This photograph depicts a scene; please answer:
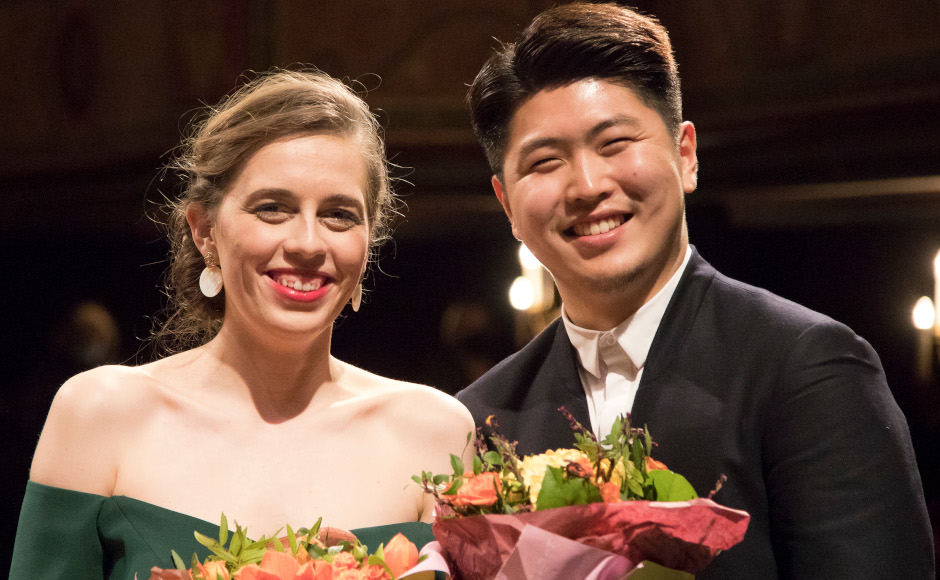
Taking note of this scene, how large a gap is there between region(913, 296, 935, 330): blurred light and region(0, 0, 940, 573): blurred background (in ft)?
0.17

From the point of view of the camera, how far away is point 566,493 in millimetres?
1466

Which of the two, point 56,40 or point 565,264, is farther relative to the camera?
point 56,40

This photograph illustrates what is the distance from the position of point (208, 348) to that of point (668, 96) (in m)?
1.20

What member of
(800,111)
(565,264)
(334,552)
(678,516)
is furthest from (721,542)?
(800,111)

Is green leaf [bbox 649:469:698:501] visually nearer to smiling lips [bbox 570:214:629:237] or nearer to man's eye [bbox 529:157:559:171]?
smiling lips [bbox 570:214:629:237]

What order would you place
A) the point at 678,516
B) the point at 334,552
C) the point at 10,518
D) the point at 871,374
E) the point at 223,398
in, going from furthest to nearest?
1. the point at 10,518
2. the point at 223,398
3. the point at 871,374
4. the point at 334,552
5. the point at 678,516

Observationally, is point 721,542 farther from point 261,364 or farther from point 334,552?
point 261,364

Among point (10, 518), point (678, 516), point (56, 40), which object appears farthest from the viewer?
point (56, 40)

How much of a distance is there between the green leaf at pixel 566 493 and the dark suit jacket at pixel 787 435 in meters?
0.59

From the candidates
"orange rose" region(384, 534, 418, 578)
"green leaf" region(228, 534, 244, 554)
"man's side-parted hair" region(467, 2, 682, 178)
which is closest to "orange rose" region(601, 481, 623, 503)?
"orange rose" region(384, 534, 418, 578)

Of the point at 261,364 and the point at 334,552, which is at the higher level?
the point at 261,364

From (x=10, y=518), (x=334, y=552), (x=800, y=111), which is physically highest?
(x=800, y=111)

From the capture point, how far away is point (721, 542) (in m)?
1.47

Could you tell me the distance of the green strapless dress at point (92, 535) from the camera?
1.94 meters
